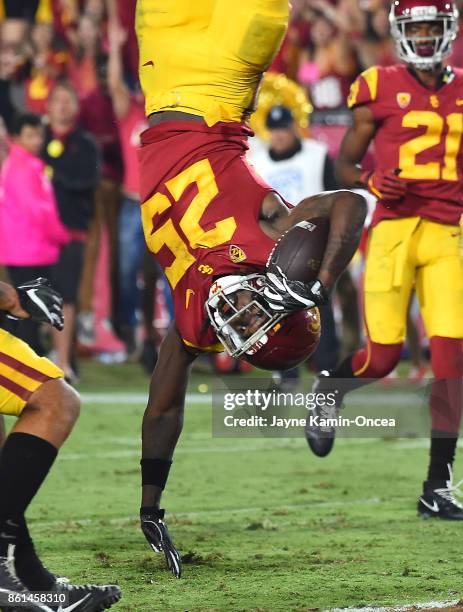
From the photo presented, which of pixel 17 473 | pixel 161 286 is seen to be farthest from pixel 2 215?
pixel 17 473

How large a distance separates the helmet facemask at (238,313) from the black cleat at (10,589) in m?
1.07

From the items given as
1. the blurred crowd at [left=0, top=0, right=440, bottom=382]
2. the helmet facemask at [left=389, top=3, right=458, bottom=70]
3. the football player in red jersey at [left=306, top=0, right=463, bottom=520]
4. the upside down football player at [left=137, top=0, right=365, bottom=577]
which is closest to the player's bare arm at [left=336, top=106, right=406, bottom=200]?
the football player in red jersey at [left=306, top=0, right=463, bottom=520]

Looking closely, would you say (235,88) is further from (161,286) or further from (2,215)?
(161,286)

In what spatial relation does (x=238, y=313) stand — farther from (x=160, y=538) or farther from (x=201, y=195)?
(x=160, y=538)

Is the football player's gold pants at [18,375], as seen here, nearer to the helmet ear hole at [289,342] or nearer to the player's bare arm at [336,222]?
the helmet ear hole at [289,342]

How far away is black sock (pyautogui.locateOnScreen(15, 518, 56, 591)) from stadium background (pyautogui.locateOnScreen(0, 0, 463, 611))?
324mm

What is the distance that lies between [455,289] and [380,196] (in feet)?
1.69

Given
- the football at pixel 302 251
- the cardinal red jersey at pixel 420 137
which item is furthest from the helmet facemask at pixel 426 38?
the football at pixel 302 251

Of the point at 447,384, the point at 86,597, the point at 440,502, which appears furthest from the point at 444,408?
the point at 86,597

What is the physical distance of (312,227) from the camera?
4.80m

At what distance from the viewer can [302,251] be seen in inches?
184

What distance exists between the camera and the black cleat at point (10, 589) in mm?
4168

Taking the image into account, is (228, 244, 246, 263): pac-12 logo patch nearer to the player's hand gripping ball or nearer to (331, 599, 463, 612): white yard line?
the player's hand gripping ball

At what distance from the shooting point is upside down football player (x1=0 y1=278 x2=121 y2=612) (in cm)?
421
